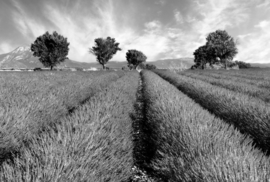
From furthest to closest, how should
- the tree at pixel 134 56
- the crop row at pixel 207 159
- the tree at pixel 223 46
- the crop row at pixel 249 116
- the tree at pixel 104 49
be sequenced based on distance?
the tree at pixel 134 56 → the tree at pixel 104 49 → the tree at pixel 223 46 → the crop row at pixel 249 116 → the crop row at pixel 207 159

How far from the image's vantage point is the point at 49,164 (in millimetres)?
1028

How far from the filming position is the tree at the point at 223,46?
1550 inches

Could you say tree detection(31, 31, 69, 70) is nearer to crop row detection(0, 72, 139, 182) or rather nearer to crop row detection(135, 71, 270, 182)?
crop row detection(0, 72, 139, 182)

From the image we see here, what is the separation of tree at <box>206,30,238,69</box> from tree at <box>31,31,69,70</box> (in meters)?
42.9

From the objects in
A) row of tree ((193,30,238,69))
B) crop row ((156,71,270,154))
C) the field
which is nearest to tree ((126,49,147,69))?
row of tree ((193,30,238,69))

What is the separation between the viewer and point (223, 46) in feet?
131

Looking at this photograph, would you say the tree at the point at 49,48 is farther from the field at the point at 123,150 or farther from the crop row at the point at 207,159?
the crop row at the point at 207,159

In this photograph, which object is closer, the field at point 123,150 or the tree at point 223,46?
the field at point 123,150

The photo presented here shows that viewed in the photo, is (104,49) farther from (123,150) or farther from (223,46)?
(123,150)

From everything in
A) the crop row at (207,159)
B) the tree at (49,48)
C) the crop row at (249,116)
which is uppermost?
the tree at (49,48)

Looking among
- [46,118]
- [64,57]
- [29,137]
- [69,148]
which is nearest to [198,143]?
[69,148]

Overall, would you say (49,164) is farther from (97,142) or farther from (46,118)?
(46,118)

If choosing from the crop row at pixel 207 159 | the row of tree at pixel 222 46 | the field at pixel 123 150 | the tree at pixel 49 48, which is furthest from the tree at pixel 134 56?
the crop row at pixel 207 159

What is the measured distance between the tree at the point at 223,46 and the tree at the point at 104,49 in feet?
104
